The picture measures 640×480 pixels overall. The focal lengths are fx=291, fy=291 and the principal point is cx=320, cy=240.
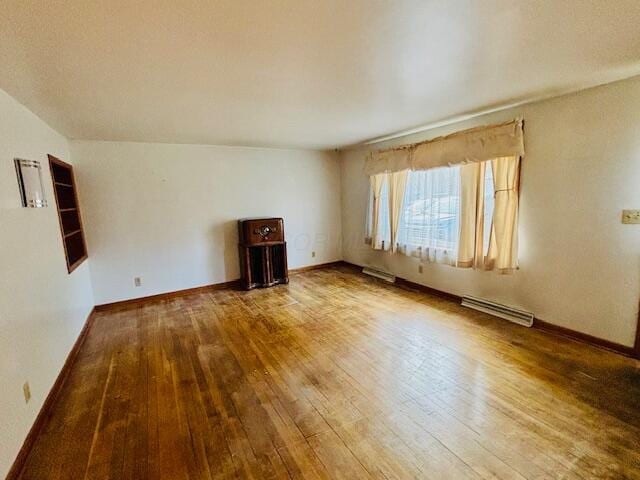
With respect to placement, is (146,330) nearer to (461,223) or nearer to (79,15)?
(79,15)

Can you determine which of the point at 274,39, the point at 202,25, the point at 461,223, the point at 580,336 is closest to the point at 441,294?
the point at 461,223

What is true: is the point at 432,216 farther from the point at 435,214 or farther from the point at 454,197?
the point at 454,197

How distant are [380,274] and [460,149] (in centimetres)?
224

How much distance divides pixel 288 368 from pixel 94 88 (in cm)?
250

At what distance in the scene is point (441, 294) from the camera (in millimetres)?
3787

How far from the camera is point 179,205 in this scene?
4105 mm

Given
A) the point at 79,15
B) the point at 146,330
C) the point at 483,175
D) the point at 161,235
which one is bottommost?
the point at 146,330

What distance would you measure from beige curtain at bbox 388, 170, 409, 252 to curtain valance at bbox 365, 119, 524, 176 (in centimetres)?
11

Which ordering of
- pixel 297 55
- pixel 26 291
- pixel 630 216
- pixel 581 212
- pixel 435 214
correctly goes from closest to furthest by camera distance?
pixel 297 55
pixel 26 291
pixel 630 216
pixel 581 212
pixel 435 214

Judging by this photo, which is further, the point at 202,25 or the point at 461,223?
the point at 461,223

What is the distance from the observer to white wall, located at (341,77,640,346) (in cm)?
228

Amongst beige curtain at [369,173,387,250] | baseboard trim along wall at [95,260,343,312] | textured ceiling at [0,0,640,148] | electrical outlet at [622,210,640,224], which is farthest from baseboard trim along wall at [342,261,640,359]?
baseboard trim along wall at [95,260,343,312]

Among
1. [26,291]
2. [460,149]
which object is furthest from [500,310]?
[26,291]

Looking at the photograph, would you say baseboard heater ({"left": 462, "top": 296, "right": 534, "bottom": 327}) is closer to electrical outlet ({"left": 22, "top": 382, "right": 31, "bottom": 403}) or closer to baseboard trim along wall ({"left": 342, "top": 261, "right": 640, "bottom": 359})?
baseboard trim along wall ({"left": 342, "top": 261, "right": 640, "bottom": 359})
